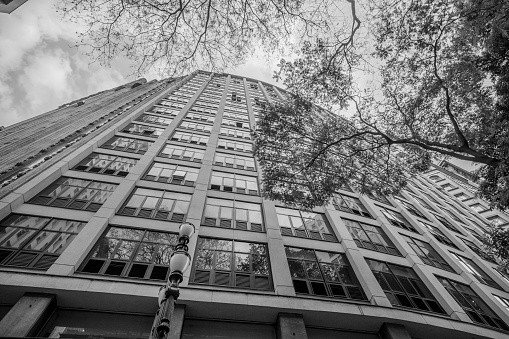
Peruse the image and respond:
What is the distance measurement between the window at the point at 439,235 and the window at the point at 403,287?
7.55 meters

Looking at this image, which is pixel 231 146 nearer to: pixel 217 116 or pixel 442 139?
pixel 217 116

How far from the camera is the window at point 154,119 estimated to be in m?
24.5

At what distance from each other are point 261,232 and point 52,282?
913 centimetres

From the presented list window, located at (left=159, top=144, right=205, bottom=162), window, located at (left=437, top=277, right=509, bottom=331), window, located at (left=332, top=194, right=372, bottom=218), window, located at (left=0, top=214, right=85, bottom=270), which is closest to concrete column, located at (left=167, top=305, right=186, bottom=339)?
window, located at (left=0, top=214, right=85, bottom=270)

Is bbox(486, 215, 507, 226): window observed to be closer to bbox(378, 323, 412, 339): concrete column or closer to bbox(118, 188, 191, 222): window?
bbox(378, 323, 412, 339): concrete column

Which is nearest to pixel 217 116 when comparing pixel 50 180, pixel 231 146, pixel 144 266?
pixel 231 146

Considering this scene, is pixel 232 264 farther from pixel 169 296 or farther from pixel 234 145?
pixel 234 145

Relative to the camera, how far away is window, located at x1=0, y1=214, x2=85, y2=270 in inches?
413

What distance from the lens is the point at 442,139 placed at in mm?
12945

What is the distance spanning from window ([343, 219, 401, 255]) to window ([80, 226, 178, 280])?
1058 cm

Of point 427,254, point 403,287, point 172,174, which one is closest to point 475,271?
point 427,254

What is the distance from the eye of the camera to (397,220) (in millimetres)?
19641

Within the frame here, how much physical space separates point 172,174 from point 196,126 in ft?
30.1

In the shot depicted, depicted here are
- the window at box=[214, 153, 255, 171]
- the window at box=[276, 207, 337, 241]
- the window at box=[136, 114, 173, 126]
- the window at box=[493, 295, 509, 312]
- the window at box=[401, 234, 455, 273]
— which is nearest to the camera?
the window at box=[276, 207, 337, 241]
